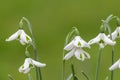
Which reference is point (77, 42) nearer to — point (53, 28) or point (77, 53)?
point (77, 53)

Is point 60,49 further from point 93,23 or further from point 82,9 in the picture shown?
point 82,9

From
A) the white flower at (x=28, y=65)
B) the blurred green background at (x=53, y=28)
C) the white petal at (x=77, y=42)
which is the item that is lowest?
the white flower at (x=28, y=65)

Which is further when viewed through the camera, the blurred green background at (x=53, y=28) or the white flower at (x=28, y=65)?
the blurred green background at (x=53, y=28)

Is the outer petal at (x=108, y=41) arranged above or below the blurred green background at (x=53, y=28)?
below

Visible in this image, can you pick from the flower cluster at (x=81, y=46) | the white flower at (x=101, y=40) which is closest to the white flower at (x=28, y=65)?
the flower cluster at (x=81, y=46)

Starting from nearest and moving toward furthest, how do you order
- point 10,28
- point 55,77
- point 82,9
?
point 55,77 < point 10,28 < point 82,9

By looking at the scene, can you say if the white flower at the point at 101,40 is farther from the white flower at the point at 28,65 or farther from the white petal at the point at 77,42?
the white flower at the point at 28,65

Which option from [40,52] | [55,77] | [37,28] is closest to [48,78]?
[55,77]

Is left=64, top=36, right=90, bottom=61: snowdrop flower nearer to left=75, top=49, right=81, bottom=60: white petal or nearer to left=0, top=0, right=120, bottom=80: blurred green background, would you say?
left=75, top=49, right=81, bottom=60: white petal

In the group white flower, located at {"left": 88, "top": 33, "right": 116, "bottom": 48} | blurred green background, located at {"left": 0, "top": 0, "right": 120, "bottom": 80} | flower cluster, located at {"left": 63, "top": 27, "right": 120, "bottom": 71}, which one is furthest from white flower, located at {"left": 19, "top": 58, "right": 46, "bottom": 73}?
blurred green background, located at {"left": 0, "top": 0, "right": 120, "bottom": 80}
